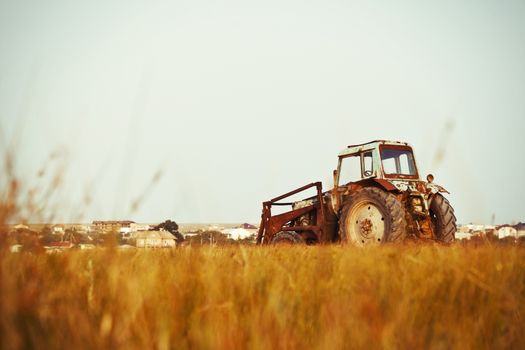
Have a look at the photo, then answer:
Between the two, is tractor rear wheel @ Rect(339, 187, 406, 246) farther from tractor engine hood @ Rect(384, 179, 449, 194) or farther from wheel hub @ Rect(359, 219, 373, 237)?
tractor engine hood @ Rect(384, 179, 449, 194)

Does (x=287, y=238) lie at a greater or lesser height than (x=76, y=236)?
greater

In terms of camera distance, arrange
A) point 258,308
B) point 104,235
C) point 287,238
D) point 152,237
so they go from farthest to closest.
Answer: point 287,238 → point 152,237 → point 104,235 → point 258,308

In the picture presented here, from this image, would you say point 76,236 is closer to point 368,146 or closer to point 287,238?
point 368,146

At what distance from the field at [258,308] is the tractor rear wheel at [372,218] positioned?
175 inches

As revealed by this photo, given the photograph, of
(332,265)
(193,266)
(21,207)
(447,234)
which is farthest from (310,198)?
(21,207)

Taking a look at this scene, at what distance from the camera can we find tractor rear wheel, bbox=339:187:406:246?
7.18 meters

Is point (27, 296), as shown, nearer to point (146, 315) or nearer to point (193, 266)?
point (146, 315)

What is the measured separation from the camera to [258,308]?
1.74 meters

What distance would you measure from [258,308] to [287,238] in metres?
8.09

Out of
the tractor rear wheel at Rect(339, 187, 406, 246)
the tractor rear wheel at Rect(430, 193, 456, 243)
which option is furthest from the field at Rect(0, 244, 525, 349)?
the tractor rear wheel at Rect(430, 193, 456, 243)

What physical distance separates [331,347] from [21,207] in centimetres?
155

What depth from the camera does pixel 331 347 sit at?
4.31ft

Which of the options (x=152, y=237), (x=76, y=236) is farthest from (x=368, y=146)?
(x=76, y=236)

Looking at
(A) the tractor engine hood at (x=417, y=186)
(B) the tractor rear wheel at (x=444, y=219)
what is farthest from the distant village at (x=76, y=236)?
(B) the tractor rear wheel at (x=444, y=219)
